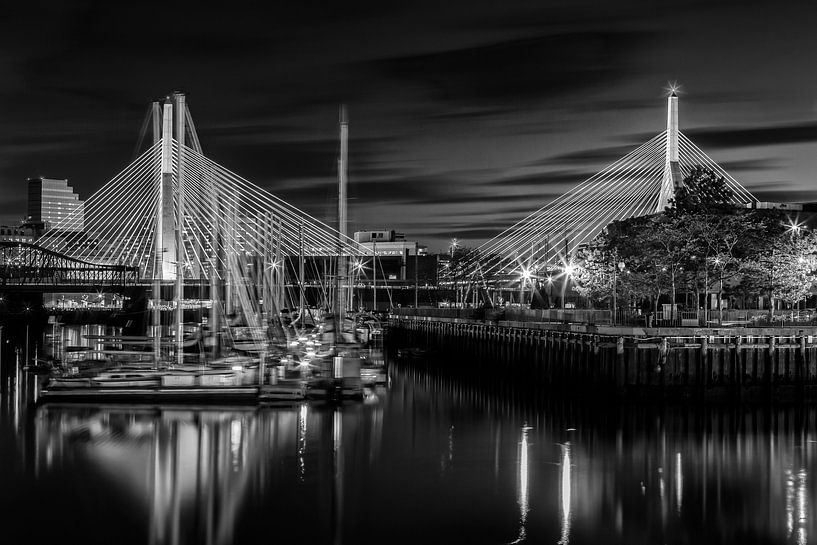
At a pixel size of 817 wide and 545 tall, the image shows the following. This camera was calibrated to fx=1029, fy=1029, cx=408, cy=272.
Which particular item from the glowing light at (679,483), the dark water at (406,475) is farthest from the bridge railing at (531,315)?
the glowing light at (679,483)

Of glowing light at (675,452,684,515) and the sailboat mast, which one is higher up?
the sailboat mast

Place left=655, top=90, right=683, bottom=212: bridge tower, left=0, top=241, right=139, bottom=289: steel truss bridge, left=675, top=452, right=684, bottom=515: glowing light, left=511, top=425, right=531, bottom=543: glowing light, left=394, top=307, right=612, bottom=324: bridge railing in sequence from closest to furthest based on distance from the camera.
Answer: left=511, top=425, right=531, bottom=543: glowing light
left=675, top=452, right=684, bottom=515: glowing light
left=394, top=307, right=612, bottom=324: bridge railing
left=655, top=90, right=683, bottom=212: bridge tower
left=0, top=241, right=139, bottom=289: steel truss bridge

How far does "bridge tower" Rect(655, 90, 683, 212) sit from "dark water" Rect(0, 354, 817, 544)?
2466 centimetres

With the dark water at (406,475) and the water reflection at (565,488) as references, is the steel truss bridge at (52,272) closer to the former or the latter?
the dark water at (406,475)

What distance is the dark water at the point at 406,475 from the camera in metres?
24.5

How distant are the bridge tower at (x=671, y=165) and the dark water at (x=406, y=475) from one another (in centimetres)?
2466

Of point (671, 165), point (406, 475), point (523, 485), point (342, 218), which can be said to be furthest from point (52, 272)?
point (523, 485)

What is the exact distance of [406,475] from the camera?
30.1 m

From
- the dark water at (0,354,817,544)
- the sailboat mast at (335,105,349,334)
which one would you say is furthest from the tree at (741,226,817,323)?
the sailboat mast at (335,105,349,334)

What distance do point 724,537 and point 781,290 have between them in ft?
109

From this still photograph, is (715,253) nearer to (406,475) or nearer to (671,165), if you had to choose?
(671,165)

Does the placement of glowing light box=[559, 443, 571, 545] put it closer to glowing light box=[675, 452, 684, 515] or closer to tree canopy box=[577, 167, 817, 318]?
glowing light box=[675, 452, 684, 515]

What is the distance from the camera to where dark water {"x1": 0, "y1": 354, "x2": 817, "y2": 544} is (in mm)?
24516

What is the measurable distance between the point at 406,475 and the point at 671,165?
38411 millimetres
